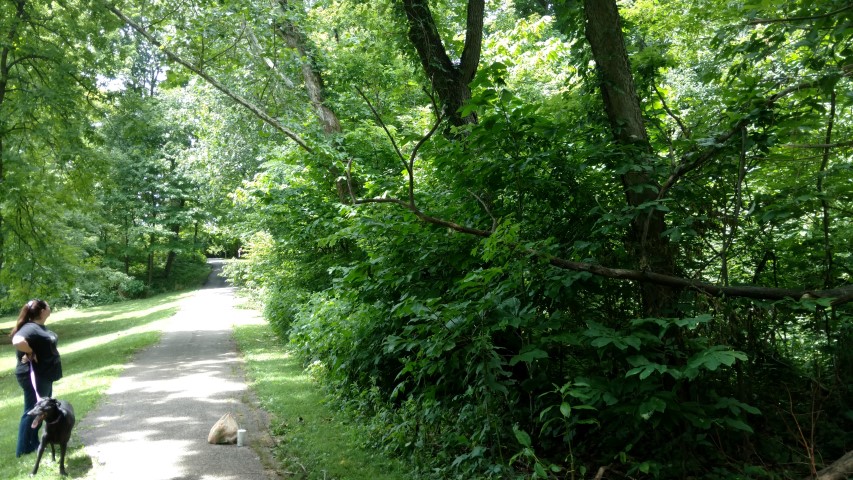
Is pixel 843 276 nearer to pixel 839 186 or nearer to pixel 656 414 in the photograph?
pixel 839 186

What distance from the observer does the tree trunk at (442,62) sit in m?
7.36

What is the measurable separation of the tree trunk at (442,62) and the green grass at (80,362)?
5700 millimetres

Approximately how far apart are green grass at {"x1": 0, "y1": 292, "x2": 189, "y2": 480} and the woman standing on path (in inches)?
11.0

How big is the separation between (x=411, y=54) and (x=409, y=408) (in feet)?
14.2

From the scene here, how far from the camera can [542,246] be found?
4883 millimetres

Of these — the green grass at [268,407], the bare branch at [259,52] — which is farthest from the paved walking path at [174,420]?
the bare branch at [259,52]

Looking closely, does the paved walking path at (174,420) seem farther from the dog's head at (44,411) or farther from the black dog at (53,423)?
the dog's head at (44,411)

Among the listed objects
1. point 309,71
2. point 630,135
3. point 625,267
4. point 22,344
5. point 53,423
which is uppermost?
point 309,71

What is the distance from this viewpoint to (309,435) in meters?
7.77

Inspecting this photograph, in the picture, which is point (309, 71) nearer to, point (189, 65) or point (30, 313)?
point (189, 65)

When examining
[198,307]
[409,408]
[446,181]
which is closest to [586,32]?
[446,181]

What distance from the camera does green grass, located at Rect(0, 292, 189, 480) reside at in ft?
23.5

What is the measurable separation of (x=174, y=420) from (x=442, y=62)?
20.3 ft

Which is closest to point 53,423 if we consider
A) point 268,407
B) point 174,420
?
point 174,420
